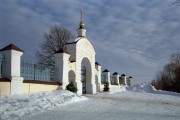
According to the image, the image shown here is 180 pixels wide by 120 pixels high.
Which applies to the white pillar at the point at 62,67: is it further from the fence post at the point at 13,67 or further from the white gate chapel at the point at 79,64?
the fence post at the point at 13,67

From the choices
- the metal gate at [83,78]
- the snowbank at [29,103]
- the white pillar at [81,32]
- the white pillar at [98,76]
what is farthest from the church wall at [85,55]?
the snowbank at [29,103]

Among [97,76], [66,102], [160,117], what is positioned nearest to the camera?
[160,117]

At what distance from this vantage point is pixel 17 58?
1636 centimetres

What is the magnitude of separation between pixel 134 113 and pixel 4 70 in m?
7.57

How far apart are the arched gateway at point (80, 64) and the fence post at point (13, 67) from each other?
451cm

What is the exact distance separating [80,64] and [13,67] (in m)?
8.69

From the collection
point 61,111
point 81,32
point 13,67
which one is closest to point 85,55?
point 81,32

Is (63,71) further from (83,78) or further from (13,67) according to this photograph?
(83,78)

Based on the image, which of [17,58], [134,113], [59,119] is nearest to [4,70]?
[17,58]

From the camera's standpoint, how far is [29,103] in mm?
13961

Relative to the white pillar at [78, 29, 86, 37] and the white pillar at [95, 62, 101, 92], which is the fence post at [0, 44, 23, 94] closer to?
the white pillar at [78, 29, 86, 37]

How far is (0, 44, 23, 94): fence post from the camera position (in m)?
15.9

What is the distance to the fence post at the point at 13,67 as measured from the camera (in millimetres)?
15905

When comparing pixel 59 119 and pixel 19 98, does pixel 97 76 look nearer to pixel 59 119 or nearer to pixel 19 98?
pixel 19 98
